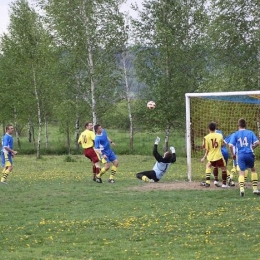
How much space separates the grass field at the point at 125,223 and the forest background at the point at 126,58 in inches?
693

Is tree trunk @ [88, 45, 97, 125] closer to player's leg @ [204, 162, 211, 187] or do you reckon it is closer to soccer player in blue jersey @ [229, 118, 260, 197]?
player's leg @ [204, 162, 211, 187]

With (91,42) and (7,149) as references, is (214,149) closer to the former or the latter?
(7,149)

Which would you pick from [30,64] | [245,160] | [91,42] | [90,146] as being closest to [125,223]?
[245,160]

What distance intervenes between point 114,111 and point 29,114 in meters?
5.95

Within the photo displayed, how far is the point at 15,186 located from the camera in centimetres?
2245

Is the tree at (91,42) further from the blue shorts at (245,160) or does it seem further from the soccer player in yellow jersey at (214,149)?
the blue shorts at (245,160)

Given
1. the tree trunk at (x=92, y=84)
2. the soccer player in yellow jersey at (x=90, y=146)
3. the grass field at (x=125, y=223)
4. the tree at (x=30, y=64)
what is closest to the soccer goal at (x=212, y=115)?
the soccer player in yellow jersey at (x=90, y=146)

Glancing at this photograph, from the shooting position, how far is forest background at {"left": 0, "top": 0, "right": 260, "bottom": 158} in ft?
122

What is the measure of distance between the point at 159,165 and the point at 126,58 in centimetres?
2646

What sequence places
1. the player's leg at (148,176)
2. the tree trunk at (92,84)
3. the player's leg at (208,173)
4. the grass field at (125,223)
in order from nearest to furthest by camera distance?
1. the grass field at (125,223)
2. the player's leg at (208,173)
3. the player's leg at (148,176)
4. the tree trunk at (92,84)

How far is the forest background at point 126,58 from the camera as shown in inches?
1463

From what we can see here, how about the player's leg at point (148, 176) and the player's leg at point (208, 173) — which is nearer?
the player's leg at point (208, 173)

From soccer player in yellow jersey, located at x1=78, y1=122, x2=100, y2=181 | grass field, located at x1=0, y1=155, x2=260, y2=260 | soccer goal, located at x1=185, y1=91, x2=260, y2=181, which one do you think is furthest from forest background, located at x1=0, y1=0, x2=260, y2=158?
grass field, located at x1=0, y1=155, x2=260, y2=260

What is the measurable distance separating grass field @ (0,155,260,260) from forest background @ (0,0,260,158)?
1761 centimetres
